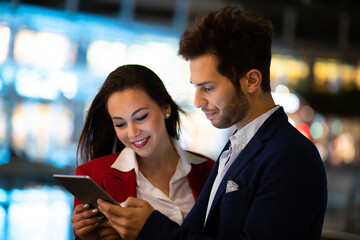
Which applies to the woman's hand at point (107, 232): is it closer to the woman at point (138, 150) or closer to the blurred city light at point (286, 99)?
the woman at point (138, 150)

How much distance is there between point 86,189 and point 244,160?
2.09 ft

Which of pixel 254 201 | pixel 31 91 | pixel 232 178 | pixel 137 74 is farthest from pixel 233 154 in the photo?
pixel 31 91

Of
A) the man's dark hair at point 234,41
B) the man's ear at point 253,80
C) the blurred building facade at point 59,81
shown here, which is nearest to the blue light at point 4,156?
the blurred building facade at point 59,81

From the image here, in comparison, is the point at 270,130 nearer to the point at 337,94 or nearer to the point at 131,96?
the point at 131,96

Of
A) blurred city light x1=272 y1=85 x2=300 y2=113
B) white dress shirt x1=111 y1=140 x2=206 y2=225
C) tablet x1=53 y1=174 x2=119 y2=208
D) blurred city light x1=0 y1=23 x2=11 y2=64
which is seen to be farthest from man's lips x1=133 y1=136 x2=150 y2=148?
blurred city light x1=272 y1=85 x2=300 y2=113

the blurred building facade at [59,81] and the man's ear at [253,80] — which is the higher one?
the man's ear at [253,80]

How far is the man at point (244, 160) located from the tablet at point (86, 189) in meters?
0.05

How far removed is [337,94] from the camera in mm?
16703

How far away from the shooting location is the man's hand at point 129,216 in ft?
5.81

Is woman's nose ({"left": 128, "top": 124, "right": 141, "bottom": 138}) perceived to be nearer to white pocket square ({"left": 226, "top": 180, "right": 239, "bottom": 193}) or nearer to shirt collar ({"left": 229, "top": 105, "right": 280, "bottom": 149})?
shirt collar ({"left": 229, "top": 105, "right": 280, "bottom": 149})

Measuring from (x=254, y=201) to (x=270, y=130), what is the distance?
0.91 ft

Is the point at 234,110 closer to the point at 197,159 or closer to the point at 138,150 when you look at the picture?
the point at 138,150

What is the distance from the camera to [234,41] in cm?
181

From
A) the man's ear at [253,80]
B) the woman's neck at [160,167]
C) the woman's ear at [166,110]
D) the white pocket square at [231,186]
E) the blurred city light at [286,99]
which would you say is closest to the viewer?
the white pocket square at [231,186]
